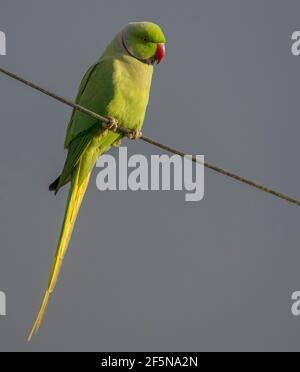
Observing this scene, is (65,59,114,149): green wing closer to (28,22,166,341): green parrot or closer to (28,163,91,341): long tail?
(28,22,166,341): green parrot

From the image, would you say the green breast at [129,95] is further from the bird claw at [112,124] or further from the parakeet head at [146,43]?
the parakeet head at [146,43]

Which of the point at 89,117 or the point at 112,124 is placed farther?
the point at 89,117

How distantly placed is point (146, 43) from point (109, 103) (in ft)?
2.17

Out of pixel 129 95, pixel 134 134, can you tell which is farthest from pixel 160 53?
pixel 134 134

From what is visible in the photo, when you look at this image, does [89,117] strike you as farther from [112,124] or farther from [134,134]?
[134,134]

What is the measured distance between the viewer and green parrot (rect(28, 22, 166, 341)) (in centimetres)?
664

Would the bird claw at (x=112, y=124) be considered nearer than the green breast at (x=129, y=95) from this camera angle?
Yes

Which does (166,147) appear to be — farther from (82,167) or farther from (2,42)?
(2,42)

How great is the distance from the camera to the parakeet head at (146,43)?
6.87 meters

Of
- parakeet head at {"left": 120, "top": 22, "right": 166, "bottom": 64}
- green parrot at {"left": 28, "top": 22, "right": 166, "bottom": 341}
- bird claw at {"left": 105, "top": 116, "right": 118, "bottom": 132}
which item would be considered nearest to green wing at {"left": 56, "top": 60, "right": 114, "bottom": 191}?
green parrot at {"left": 28, "top": 22, "right": 166, "bottom": 341}

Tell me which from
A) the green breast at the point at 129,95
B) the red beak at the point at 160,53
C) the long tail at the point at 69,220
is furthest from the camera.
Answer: the red beak at the point at 160,53

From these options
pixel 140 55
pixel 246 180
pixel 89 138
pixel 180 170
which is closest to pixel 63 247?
pixel 89 138

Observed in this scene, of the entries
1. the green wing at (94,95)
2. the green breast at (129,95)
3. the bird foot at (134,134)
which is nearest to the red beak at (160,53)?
the green breast at (129,95)

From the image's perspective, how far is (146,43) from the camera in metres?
6.90
